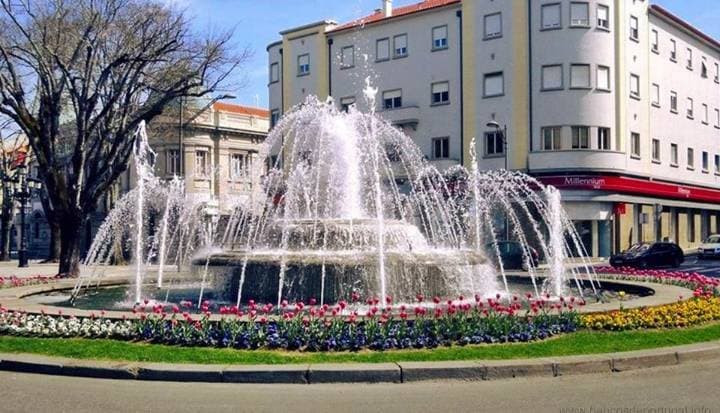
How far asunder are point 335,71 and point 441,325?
39.9m

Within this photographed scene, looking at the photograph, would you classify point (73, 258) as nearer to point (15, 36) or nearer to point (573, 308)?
point (15, 36)

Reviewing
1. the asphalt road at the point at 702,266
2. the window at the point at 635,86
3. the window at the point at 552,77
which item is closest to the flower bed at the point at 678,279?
the asphalt road at the point at 702,266

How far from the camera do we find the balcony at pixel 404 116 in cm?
4353

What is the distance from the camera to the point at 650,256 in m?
33.3

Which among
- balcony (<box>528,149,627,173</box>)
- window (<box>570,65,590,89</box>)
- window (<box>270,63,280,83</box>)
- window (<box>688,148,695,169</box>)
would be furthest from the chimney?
window (<box>688,148,695,169</box>)

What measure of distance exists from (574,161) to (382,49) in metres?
14.0

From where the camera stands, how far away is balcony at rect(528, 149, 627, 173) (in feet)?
125

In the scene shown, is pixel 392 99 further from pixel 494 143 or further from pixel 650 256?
pixel 650 256

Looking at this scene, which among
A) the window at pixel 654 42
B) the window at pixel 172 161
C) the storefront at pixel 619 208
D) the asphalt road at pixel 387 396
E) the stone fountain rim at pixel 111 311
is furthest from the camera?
the window at pixel 172 161

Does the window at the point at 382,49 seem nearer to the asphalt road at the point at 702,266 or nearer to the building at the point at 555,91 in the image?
the building at the point at 555,91

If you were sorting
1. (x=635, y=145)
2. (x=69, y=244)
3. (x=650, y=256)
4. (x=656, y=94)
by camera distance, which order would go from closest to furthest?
(x=69, y=244)
(x=650, y=256)
(x=635, y=145)
(x=656, y=94)

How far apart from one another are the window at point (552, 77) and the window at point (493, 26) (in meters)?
3.31

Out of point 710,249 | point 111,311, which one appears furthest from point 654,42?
point 111,311

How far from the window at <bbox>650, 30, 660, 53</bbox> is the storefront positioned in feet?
25.6
